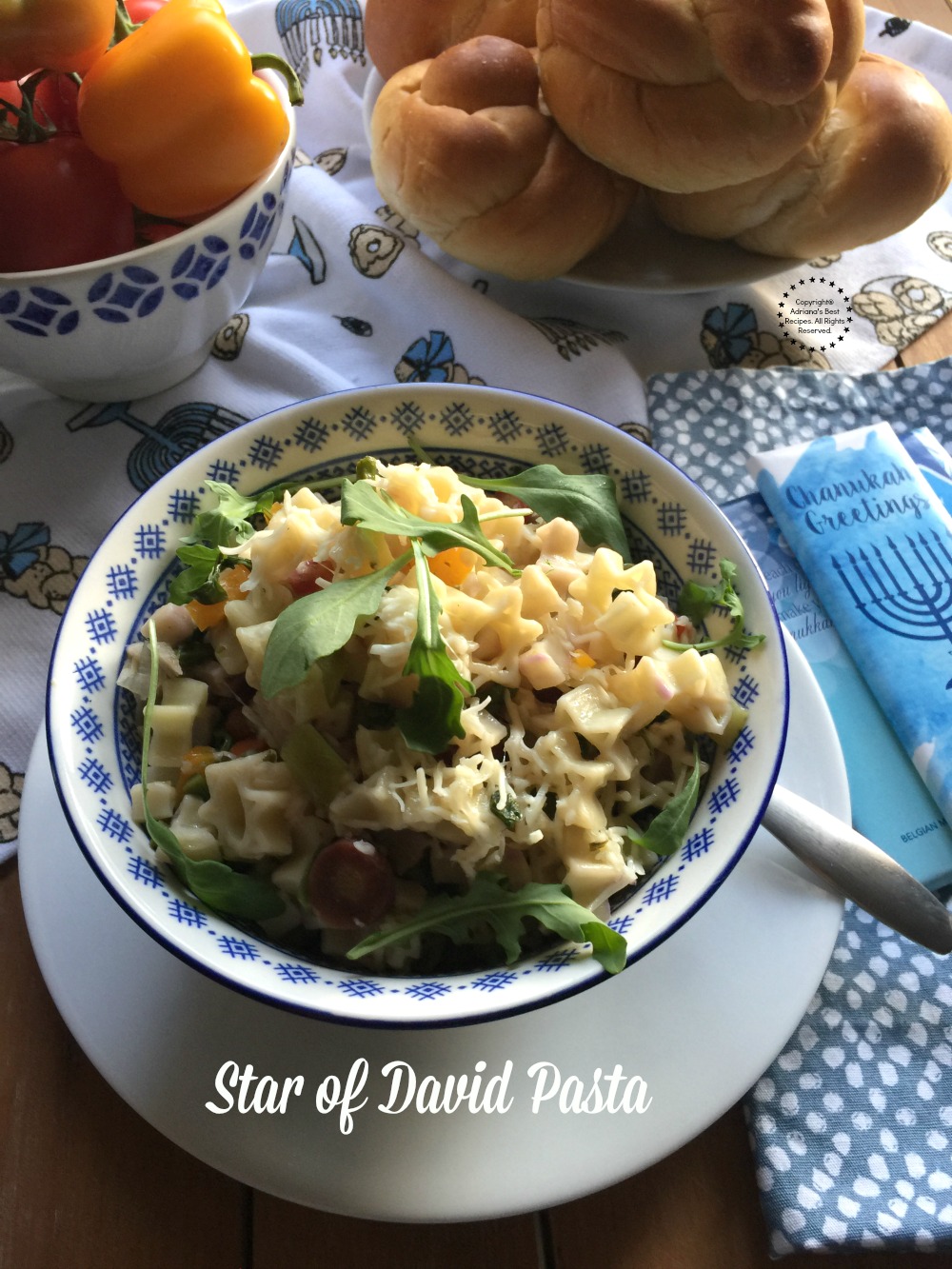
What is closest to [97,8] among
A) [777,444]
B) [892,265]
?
[777,444]

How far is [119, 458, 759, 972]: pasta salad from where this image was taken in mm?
868

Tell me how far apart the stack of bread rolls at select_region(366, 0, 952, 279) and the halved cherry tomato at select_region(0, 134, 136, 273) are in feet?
1.52

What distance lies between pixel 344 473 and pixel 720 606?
458 mm

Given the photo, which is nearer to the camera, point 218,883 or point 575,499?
point 218,883

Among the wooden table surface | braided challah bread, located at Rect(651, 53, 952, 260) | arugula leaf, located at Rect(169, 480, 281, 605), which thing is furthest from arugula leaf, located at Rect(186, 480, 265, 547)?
braided challah bread, located at Rect(651, 53, 952, 260)

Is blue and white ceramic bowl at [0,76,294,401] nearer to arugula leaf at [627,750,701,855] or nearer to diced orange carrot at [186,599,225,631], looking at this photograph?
diced orange carrot at [186,599,225,631]

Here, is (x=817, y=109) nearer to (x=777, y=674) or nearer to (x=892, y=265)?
(x=892, y=265)

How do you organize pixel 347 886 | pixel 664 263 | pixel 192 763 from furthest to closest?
pixel 664 263 < pixel 192 763 < pixel 347 886

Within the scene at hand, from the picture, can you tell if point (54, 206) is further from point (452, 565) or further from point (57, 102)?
point (452, 565)

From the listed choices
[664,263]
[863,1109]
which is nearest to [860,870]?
[863,1109]

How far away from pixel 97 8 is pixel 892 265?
1365 mm

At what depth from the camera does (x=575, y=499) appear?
3.59 feet

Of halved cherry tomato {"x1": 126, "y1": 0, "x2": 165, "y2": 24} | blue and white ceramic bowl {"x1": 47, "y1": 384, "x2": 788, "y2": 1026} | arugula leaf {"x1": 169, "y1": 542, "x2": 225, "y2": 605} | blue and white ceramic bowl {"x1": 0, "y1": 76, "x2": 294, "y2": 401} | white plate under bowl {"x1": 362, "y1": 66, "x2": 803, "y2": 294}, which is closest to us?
→ blue and white ceramic bowl {"x1": 47, "y1": 384, "x2": 788, "y2": 1026}

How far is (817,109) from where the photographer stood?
144 centimetres
